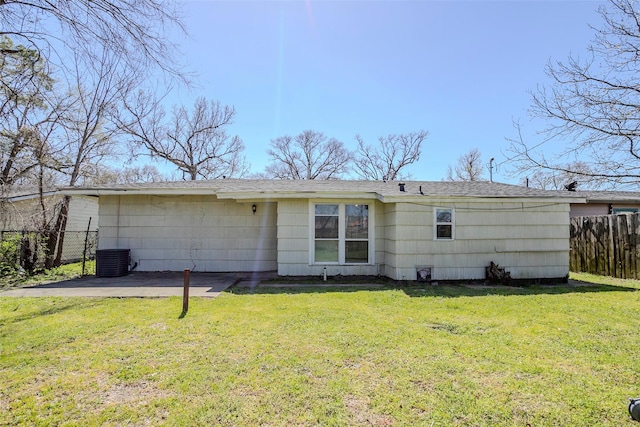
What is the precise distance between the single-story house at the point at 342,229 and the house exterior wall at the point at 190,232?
0.03m

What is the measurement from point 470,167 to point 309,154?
577 inches

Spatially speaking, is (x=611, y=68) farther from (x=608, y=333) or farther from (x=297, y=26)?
(x=297, y=26)

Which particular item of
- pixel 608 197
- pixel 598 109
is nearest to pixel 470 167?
pixel 608 197

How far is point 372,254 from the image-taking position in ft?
29.3

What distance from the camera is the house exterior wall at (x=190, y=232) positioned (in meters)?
9.73

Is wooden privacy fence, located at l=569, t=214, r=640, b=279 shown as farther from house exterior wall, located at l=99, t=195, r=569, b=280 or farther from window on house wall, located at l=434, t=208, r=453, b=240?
window on house wall, located at l=434, t=208, r=453, b=240

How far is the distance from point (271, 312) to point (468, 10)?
27.9 ft

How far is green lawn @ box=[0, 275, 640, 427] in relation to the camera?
256cm

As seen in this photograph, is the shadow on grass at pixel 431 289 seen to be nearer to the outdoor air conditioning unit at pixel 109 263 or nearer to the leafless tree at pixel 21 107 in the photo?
the outdoor air conditioning unit at pixel 109 263

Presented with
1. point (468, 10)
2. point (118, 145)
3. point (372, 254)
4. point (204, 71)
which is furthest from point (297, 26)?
point (118, 145)

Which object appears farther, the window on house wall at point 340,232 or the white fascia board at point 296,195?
the window on house wall at point 340,232

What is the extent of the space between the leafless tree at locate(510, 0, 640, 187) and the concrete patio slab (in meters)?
7.00

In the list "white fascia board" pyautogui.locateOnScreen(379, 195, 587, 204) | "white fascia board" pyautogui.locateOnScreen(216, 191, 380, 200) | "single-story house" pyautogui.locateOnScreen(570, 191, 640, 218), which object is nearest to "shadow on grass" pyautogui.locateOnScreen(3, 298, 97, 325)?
"white fascia board" pyautogui.locateOnScreen(216, 191, 380, 200)

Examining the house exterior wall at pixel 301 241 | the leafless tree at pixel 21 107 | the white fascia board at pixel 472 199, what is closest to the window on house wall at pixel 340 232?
the house exterior wall at pixel 301 241
